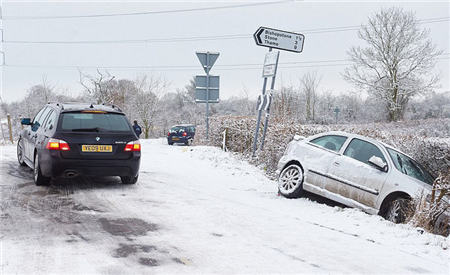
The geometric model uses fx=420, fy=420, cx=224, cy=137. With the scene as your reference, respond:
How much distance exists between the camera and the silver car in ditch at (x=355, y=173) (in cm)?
701

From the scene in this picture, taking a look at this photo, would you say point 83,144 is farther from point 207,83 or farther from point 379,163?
point 207,83

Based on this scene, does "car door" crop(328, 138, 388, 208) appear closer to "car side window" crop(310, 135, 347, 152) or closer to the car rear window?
"car side window" crop(310, 135, 347, 152)

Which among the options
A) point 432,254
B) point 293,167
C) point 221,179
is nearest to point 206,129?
point 221,179

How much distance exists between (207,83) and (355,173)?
9.46 meters

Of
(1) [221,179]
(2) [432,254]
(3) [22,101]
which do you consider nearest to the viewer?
(2) [432,254]

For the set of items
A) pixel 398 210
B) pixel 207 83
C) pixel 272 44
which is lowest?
pixel 398 210

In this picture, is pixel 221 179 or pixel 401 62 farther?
pixel 401 62

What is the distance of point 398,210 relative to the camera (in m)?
6.89

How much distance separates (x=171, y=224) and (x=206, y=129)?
11.5m

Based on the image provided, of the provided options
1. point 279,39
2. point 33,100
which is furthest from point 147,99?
point 279,39

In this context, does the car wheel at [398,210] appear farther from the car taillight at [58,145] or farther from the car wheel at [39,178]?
the car wheel at [39,178]

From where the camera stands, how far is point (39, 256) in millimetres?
4355

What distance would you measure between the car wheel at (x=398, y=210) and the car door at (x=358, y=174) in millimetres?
295

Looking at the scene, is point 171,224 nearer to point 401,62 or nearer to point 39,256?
point 39,256
